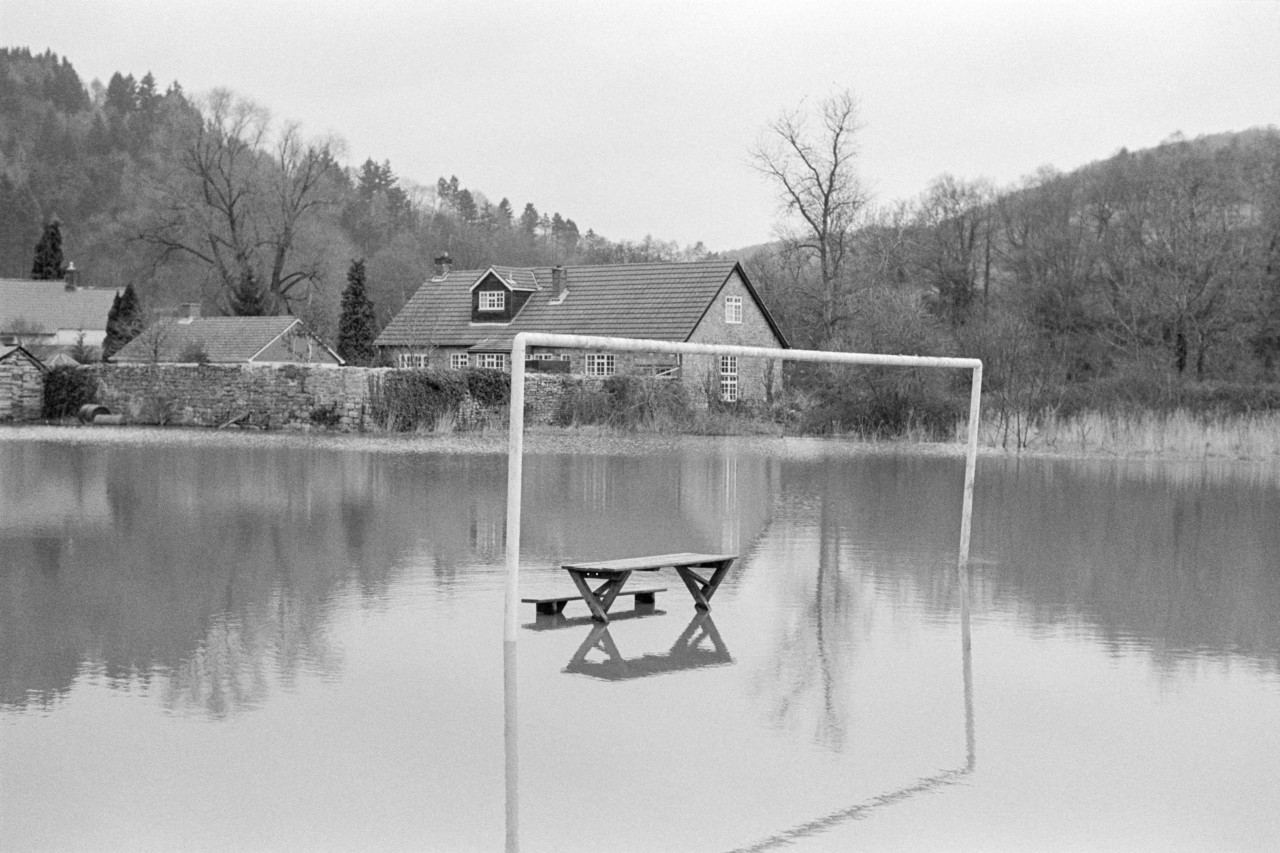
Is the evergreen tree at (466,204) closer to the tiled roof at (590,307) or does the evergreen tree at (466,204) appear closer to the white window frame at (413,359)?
the tiled roof at (590,307)

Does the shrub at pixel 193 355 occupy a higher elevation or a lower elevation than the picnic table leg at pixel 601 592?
higher

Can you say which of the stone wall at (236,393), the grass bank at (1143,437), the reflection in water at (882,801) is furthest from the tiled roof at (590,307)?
the reflection in water at (882,801)

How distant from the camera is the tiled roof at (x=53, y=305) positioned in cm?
8856

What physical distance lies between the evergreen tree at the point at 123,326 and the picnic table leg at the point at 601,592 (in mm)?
49170

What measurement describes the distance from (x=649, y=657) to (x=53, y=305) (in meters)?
87.2

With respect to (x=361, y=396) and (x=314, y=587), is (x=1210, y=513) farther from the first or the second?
(x=361, y=396)

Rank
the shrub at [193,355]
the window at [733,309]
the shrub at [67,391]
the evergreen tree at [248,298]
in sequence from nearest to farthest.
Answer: the shrub at [67,391]
the shrub at [193,355]
the window at [733,309]
the evergreen tree at [248,298]

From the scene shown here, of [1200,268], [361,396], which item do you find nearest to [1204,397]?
[1200,268]

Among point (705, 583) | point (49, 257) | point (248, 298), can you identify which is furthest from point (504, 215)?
point (705, 583)

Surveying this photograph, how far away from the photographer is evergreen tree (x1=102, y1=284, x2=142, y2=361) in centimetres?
6238

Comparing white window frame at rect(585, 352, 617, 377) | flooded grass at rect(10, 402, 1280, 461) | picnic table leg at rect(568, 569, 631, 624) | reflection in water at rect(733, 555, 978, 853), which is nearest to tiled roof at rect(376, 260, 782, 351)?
white window frame at rect(585, 352, 617, 377)

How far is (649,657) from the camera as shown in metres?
11.2

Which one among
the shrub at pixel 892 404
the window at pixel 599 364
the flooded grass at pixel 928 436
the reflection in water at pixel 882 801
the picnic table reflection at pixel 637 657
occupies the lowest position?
the picnic table reflection at pixel 637 657

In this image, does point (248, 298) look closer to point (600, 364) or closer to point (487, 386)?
point (600, 364)
